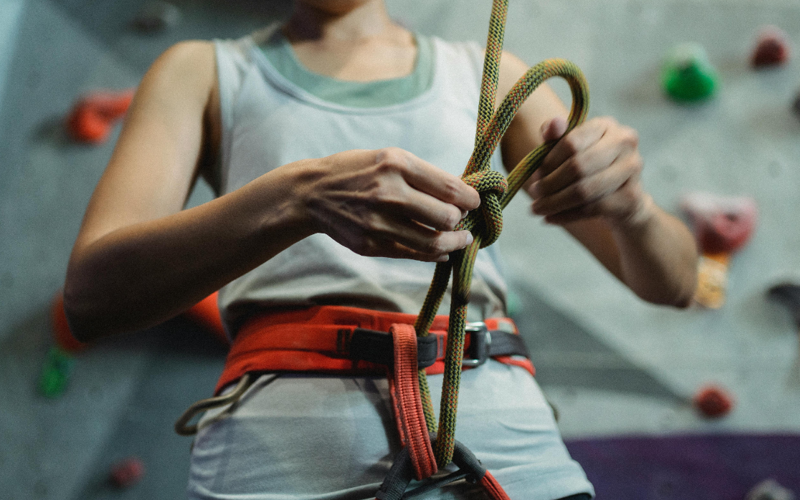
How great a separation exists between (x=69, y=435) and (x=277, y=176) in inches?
37.4

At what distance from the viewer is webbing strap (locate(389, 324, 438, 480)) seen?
378 mm

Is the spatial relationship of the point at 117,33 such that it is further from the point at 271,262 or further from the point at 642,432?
the point at 642,432

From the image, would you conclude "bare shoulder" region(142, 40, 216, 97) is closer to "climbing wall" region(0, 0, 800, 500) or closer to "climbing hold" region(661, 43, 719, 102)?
"climbing wall" region(0, 0, 800, 500)

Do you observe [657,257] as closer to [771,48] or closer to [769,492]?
[769,492]

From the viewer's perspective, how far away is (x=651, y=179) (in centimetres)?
112

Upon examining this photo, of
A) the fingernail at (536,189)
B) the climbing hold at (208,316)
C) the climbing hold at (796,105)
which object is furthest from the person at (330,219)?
the climbing hold at (796,105)

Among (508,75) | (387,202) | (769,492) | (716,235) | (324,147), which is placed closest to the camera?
(387,202)

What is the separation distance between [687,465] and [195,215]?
103cm

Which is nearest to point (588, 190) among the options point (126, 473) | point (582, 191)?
point (582, 191)

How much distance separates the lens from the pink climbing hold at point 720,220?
1064mm

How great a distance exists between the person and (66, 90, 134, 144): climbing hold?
2.15ft

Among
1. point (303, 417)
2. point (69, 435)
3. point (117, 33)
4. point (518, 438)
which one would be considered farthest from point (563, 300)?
point (117, 33)

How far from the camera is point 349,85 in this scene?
55cm

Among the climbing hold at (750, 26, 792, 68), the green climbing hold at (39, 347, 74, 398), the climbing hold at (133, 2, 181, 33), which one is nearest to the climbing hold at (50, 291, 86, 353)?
the green climbing hold at (39, 347, 74, 398)
